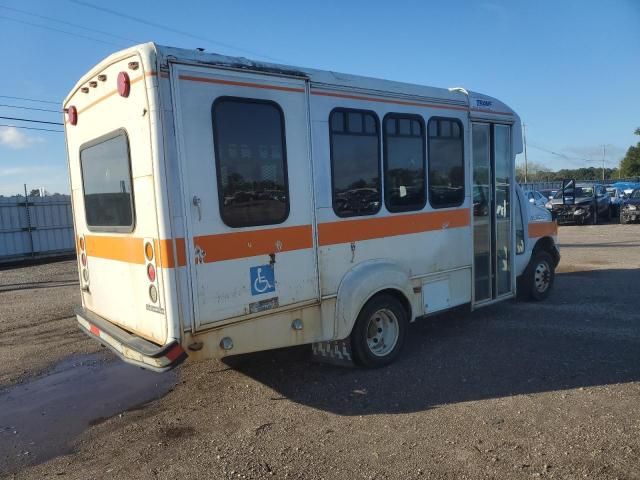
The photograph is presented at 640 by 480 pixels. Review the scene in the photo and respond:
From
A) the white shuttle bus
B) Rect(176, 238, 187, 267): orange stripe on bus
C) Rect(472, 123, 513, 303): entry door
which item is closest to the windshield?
Rect(472, 123, 513, 303): entry door

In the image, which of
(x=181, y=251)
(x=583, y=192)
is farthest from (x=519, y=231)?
(x=583, y=192)

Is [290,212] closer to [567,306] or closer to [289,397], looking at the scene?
[289,397]

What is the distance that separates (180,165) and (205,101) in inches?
21.9

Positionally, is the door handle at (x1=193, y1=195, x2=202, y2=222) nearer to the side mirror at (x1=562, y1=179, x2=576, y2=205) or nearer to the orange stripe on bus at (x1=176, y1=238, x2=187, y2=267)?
the orange stripe on bus at (x1=176, y1=238, x2=187, y2=267)

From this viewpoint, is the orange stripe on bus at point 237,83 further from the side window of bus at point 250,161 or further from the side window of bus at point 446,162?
the side window of bus at point 446,162

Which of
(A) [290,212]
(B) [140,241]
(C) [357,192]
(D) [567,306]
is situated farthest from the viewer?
(D) [567,306]

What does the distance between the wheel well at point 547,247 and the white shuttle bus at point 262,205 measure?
6.56 feet

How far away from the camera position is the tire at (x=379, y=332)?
5.05 m

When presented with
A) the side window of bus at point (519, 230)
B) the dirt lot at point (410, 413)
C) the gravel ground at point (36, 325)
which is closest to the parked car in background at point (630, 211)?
the dirt lot at point (410, 413)

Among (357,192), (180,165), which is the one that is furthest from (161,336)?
(357,192)

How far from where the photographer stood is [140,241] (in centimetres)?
412

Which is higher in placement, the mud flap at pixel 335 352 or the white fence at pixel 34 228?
the white fence at pixel 34 228

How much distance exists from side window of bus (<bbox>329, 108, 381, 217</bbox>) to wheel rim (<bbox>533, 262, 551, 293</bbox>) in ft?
13.0

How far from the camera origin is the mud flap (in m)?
5.04
